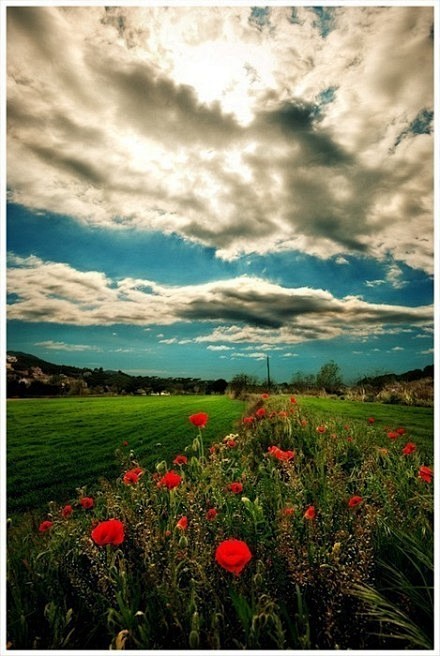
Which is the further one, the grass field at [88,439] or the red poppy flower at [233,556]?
the grass field at [88,439]

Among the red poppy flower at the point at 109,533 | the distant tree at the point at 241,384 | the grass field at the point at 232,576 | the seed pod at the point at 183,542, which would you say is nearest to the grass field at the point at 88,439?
the grass field at the point at 232,576

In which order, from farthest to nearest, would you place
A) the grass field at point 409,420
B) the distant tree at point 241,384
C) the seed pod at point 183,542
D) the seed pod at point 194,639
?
the distant tree at point 241,384 < the grass field at point 409,420 < the seed pod at point 183,542 < the seed pod at point 194,639

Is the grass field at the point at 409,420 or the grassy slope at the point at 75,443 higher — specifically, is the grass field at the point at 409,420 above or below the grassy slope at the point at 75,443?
above

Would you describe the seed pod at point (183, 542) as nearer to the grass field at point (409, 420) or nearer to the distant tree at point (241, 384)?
the grass field at point (409, 420)

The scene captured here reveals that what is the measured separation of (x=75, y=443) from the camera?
38.7 ft

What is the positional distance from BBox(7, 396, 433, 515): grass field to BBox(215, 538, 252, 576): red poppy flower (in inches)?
125

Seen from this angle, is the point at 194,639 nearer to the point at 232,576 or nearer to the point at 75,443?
the point at 232,576

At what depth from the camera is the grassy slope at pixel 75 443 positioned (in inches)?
298

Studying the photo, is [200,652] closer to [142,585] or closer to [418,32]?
[142,585]

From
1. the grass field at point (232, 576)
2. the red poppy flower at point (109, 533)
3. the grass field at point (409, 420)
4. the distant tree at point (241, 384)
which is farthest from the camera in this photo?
the distant tree at point (241, 384)

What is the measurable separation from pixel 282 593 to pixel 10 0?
4.64m

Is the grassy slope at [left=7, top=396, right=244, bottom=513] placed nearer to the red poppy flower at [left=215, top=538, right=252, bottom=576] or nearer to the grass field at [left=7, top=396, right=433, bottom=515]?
the grass field at [left=7, top=396, right=433, bottom=515]

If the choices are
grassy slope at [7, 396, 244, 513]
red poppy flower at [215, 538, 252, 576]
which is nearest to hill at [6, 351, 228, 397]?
grassy slope at [7, 396, 244, 513]

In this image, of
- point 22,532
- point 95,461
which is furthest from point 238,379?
point 22,532
